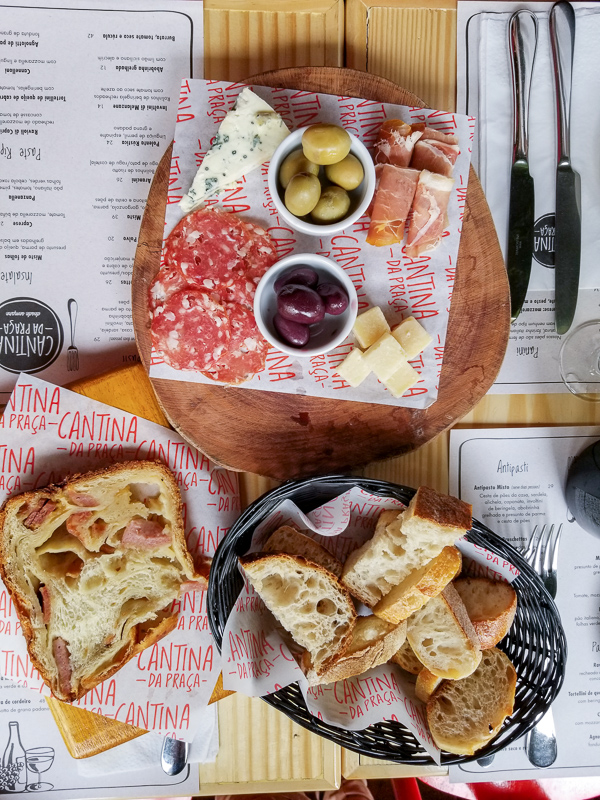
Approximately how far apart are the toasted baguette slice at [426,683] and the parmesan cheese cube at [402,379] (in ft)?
1.99

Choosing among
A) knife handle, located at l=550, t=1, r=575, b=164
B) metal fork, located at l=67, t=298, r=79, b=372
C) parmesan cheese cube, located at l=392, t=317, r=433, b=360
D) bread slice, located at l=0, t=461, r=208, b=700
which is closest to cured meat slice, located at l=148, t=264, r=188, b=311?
metal fork, located at l=67, t=298, r=79, b=372

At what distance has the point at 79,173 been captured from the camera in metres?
1.40

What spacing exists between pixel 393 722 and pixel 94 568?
76 cm

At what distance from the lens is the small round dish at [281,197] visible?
47.7 inches

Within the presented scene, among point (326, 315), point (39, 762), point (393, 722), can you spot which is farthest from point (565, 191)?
point (39, 762)

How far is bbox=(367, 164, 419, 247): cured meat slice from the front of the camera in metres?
1.24

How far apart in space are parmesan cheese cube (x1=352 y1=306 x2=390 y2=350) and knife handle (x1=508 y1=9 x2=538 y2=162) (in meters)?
0.55

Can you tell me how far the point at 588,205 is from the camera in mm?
1441

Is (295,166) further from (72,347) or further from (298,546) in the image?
(298,546)

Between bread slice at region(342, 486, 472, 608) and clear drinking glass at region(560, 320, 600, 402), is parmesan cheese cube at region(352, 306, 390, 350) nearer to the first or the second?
bread slice at region(342, 486, 472, 608)

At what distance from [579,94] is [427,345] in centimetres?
76

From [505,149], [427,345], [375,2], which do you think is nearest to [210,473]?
[427,345]

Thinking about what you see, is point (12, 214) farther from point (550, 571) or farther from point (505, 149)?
point (550, 571)

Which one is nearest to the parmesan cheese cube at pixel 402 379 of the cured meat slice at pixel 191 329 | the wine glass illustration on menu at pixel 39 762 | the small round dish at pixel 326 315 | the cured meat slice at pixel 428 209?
the small round dish at pixel 326 315
